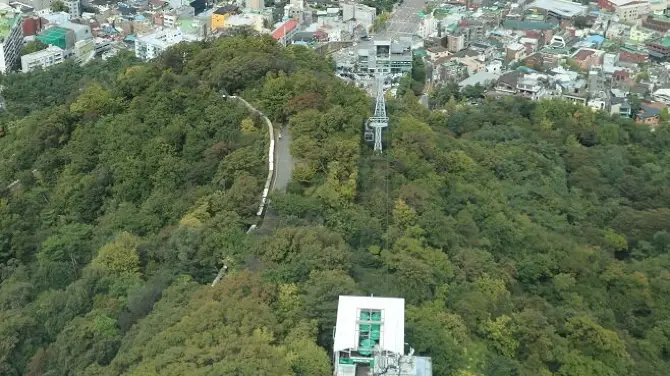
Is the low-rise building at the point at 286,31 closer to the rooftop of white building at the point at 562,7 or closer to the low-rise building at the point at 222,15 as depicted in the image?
the low-rise building at the point at 222,15

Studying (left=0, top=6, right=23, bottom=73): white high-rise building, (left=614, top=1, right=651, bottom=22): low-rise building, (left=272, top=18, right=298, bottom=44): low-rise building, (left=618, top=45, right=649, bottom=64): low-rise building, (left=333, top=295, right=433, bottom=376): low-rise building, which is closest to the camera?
(left=333, top=295, right=433, bottom=376): low-rise building

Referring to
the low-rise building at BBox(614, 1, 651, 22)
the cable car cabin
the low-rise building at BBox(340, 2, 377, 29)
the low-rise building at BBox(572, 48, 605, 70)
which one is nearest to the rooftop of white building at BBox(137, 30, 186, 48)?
the low-rise building at BBox(340, 2, 377, 29)

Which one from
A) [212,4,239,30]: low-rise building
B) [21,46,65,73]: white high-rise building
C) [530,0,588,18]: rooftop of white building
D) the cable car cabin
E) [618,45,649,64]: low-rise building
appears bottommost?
[21,46,65,73]: white high-rise building

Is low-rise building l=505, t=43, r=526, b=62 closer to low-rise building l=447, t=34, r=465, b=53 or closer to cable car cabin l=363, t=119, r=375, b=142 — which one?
low-rise building l=447, t=34, r=465, b=53

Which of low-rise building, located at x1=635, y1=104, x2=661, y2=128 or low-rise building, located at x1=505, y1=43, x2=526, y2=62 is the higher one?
low-rise building, located at x1=505, y1=43, x2=526, y2=62

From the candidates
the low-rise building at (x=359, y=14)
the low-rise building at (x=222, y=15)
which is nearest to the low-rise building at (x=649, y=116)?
the low-rise building at (x=359, y=14)

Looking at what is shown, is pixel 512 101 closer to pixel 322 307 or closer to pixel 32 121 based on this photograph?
pixel 32 121

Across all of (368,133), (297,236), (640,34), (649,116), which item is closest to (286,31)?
(640,34)
